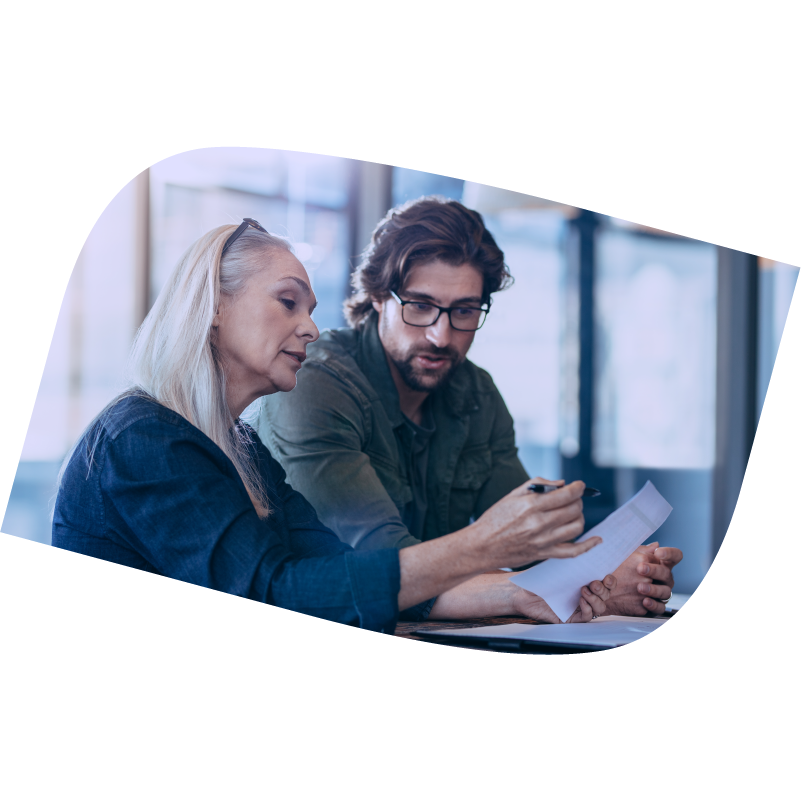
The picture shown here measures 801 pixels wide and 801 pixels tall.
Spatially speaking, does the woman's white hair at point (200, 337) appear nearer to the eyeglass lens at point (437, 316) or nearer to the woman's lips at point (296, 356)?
the woman's lips at point (296, 356)

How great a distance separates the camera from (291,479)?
4.17 feet

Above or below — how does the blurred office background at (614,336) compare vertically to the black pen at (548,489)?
above

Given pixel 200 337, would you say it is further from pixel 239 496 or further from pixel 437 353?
pixel 437 353

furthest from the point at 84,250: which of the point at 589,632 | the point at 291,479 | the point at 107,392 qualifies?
the point at 589,632

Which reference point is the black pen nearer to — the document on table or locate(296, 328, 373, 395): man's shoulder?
the document on table

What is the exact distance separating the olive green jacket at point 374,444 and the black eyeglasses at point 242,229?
0.23 m

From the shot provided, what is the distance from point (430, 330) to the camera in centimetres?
125

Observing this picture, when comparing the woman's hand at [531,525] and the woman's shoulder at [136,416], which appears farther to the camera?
the woman's shoulder at [136,416]

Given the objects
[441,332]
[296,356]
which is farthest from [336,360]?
[441,332]

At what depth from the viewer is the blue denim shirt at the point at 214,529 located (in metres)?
1.21

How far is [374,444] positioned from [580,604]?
1.38ft

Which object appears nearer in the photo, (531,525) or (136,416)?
(531,525)

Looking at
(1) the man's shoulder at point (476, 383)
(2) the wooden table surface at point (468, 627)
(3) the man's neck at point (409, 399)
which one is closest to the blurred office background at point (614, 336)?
(1) the man's shoulder at point (476, 383)

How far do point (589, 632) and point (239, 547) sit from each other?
58cm
